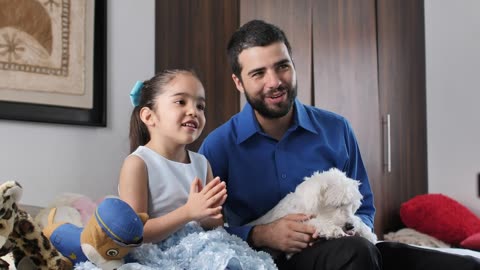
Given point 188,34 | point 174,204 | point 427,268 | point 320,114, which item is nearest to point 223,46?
point 188,34

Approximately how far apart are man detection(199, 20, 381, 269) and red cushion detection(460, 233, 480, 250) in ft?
4.05

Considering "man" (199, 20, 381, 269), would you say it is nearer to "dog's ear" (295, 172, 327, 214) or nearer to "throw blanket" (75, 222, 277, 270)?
"dog's ear" (295, 172, 327, 214)

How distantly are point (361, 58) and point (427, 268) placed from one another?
1.60 m

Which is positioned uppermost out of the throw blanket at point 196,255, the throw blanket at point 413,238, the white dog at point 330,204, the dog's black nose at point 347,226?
the white dog at point 330,204

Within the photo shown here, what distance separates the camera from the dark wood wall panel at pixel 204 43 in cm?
247

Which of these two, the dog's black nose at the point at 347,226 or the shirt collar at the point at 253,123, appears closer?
the dog's black nose at the point at 347,226

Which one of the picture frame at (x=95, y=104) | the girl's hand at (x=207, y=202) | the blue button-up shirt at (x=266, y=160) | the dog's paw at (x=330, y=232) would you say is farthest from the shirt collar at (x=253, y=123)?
the picture frame at (x=95, y=104)

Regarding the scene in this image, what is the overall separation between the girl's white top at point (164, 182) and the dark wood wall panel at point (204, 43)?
842 mm

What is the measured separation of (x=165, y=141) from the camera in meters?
1.64

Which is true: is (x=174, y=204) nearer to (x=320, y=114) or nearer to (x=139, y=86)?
(x=139, y=86)

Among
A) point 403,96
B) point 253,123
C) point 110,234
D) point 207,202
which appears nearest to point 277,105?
point 253,123

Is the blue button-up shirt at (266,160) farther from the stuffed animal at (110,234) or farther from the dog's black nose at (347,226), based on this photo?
the stuffed animal at (110,234)

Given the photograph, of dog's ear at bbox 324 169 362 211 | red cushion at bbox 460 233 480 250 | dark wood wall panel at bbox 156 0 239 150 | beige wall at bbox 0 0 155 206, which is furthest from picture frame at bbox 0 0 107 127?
red cushion at bbox 460 233 480 250

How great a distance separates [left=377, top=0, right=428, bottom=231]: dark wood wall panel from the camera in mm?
3230
